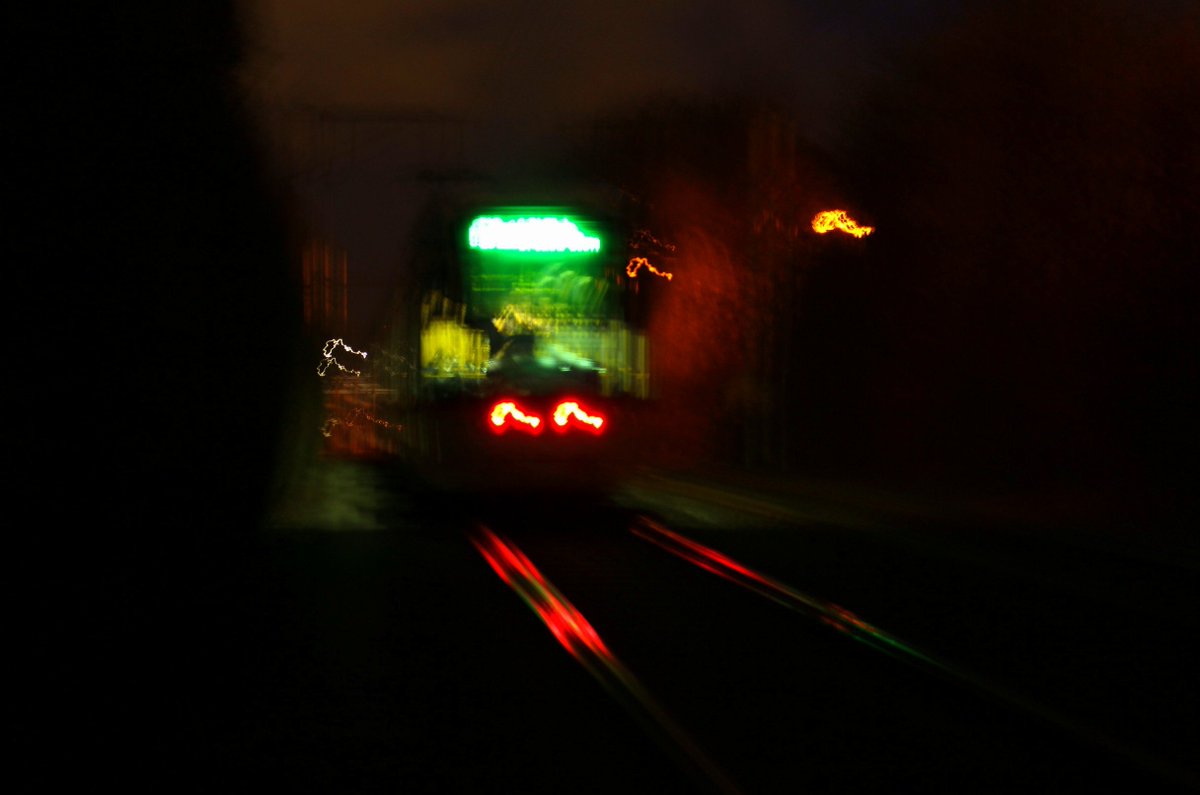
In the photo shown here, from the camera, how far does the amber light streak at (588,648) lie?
618cm

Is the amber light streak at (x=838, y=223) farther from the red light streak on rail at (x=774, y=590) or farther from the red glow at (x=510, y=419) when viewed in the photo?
the red glow at (x=510, y=419)

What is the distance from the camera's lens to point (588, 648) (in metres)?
8.77

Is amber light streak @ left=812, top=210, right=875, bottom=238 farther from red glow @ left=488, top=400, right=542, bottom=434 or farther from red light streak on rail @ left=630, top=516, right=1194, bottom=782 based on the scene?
red light streak on rail @ left=630, top=516, right=1194, bottom=782

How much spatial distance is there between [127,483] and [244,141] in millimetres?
5831

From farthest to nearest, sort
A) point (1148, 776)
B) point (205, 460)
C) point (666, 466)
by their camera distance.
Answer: point (666, 466)
point (205, 460)
point (1148, 776)

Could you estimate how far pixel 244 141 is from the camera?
680 inches

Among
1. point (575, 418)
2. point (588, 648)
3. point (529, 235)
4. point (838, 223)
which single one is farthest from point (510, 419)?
point (838, 223)

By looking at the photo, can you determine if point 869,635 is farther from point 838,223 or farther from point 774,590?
point 838,223

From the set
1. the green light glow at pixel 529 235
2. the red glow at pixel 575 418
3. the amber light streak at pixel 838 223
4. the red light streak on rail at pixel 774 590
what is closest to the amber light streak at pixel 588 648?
the red light streak on rail at pixel 774 590

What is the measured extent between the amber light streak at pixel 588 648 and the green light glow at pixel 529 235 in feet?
9.95

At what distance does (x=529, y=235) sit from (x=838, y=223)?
45.0 ft

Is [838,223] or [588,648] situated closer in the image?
[588,648]

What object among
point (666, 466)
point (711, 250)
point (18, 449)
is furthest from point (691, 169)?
point (18, 449)

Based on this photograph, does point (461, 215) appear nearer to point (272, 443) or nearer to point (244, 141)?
point (244, 141)
